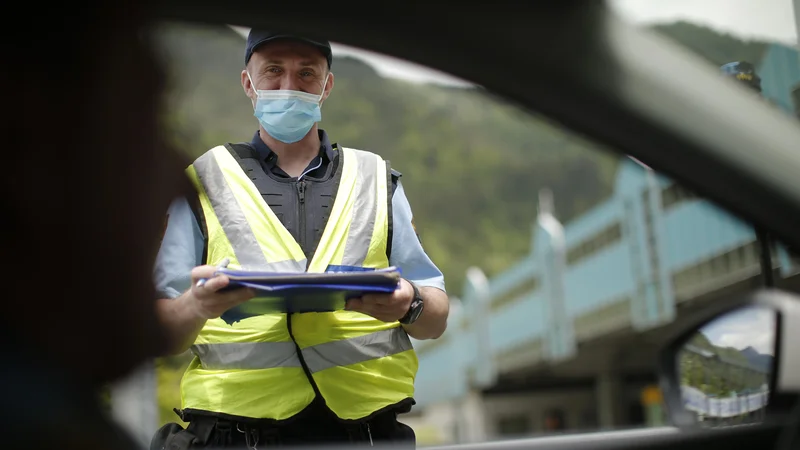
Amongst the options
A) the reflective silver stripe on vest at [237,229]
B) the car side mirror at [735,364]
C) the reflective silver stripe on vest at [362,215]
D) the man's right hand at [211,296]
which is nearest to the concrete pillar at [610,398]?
the reflective silver stripe on vest at [362,215]

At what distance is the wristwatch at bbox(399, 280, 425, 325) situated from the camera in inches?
85.4

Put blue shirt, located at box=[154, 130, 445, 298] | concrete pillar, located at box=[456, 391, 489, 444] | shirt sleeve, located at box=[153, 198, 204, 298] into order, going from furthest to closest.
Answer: concrete pillar, located at box=[456, 391, 489, 444]
blue shirt, located at box=[154, 130, 445, 298]
shirt sleeve, located at box=[153, 198, 204, 298]

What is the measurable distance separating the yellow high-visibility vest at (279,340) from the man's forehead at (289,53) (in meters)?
0.31

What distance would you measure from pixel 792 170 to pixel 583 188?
115 metres

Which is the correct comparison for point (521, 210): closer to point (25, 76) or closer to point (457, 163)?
point (457, 163)

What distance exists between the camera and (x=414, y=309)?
2.17m

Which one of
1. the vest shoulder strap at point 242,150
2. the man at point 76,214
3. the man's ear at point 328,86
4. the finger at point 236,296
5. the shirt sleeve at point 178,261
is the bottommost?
the man at point 76,214

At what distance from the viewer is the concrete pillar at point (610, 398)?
80.8 ft

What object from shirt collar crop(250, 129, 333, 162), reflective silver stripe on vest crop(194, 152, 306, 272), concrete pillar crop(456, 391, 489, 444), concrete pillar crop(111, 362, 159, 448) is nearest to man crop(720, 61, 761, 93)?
shirt collar crop(250, 129, 333, 162)

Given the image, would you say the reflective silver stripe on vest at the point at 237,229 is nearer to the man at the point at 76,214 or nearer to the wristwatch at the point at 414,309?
the wristwatch at the point at 414,309

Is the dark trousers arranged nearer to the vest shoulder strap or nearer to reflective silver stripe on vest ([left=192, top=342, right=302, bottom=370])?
reflective silver stripe on vest ([left=192, top=342, right=302, bottom=370])

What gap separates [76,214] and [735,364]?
927 mm

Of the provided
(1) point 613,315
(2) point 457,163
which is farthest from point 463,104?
(1) point 613,315

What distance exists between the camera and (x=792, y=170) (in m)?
1.04
